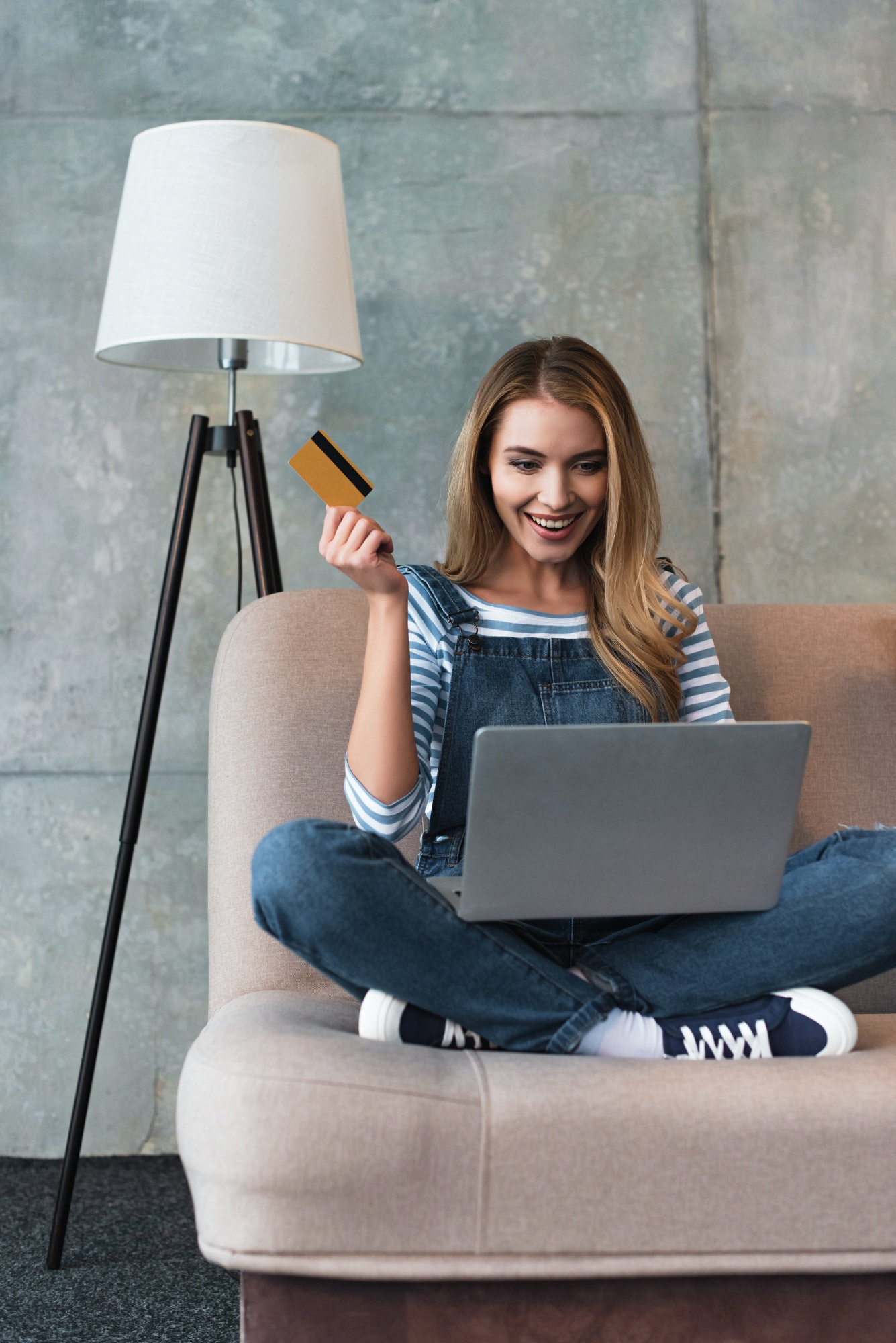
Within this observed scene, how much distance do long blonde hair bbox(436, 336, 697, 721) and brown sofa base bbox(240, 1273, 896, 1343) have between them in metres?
0.76

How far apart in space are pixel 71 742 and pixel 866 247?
74.4 inches

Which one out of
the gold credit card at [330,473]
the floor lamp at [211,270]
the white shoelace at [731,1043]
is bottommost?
the white shoelace at [731,1043]

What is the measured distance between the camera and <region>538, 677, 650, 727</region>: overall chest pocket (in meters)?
1.69

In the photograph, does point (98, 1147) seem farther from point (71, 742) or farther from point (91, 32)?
point (91, 32)

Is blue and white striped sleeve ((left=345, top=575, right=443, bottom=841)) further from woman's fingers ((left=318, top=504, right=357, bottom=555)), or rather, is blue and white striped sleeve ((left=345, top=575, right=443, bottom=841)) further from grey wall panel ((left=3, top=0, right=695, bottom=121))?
grey wall panel ((left=3, top=0, right=695, bottom=121))

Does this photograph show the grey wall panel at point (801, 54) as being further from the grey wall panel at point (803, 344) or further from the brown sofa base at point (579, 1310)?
the brown sofa base at point (579, 1310)

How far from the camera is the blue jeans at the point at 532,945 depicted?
127 cm

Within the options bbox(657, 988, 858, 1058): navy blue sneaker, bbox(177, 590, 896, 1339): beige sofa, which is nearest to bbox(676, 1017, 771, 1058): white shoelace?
bbox(657, 988, 858, 1058): navy blue sneaker

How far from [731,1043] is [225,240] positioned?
1353 mm

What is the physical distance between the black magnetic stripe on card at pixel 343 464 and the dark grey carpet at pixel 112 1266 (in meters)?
1.12

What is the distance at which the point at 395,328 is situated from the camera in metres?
2.48

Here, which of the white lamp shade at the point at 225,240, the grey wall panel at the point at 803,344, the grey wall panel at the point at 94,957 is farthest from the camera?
the grey wall panel at the point at 803,344

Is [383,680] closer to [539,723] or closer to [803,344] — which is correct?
[539,723]

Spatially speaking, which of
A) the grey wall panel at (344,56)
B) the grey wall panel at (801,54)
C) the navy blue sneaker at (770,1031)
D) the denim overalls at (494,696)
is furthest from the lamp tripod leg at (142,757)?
the grey wall panel at (801,54)
